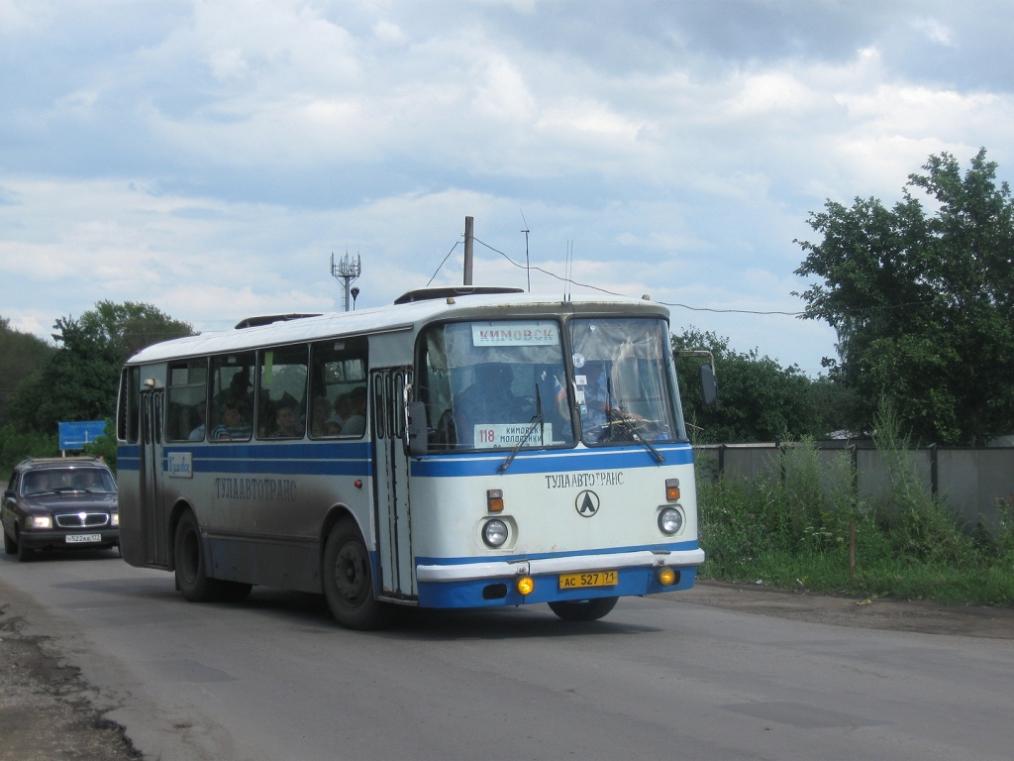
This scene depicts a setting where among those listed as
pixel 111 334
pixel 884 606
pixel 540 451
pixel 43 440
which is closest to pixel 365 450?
pixel 540 451

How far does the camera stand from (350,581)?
41.6ft

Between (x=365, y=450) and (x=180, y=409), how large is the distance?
5.02 meters

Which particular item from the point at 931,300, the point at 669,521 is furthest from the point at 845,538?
the point at 931,300

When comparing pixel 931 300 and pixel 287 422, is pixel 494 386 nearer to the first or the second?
pixel 287 422

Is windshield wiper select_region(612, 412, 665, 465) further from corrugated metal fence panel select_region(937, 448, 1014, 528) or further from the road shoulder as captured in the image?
corrugated metal fence panel select_region(937, 448, 1014, 528)

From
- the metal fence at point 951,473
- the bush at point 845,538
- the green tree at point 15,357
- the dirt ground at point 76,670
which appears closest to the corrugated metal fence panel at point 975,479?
the metal fence at point 951,473

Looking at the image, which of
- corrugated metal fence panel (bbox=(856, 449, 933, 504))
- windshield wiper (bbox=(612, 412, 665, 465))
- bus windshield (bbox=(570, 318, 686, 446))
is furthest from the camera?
corrugated metal fence panel (bbox=(856, 449, 933, 504))

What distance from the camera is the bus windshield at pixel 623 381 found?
11.7 meters

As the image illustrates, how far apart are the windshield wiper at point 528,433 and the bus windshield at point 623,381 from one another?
1.15ft

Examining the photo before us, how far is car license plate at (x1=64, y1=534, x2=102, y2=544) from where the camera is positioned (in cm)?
2484

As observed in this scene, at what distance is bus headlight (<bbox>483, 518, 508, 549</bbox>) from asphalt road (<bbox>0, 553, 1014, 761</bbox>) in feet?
2.86

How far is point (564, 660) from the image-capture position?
10500 mm

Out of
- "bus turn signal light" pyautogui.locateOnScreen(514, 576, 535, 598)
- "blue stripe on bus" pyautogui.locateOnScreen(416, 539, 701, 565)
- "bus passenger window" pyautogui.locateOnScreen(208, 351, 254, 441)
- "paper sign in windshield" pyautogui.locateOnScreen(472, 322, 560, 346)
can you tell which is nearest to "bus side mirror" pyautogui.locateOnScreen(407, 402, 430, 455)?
"paper sign in windshield" pyautogui.locateOnScreen(472, 322, 560, 346)

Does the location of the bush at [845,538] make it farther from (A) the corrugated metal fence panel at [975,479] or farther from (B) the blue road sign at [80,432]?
(B) the blue road sign at [80,432]
